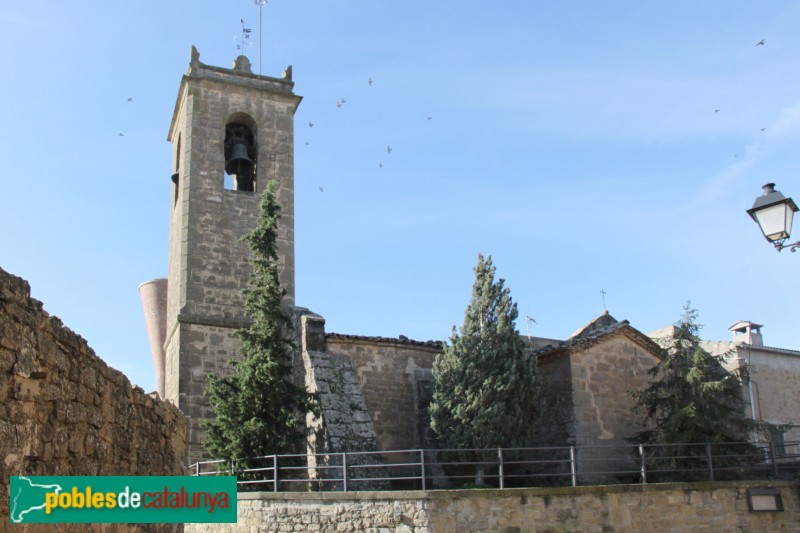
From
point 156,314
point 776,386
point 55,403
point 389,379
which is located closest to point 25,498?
point 55,403

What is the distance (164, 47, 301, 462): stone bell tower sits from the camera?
61.3 feet

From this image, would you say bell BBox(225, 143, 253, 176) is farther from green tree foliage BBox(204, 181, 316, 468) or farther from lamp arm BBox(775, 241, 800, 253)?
lamp arm BBox(775, 241, 800, 253)

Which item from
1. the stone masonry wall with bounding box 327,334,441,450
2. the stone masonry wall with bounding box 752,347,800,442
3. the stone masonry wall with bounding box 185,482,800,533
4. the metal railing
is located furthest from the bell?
the stone masonry wall with bounding box 752,347,800,442

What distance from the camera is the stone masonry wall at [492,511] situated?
1338 cm

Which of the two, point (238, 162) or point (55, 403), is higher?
point (238, 162)

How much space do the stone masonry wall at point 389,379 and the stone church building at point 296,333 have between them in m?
0.02

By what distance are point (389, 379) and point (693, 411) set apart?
6.41 metres

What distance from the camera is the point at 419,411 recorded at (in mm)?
18703

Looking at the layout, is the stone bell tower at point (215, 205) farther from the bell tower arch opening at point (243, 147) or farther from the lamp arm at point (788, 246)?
the lamp arm at point (788, 246)

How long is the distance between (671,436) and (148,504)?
13.9 meters

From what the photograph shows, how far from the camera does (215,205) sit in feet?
66.2

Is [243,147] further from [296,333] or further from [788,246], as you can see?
[788,246]

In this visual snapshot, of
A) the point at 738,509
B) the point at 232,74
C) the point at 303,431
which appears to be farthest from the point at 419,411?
the point at 232,74

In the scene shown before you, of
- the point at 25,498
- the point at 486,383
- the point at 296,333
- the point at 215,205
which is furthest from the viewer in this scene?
the point at 215,205
